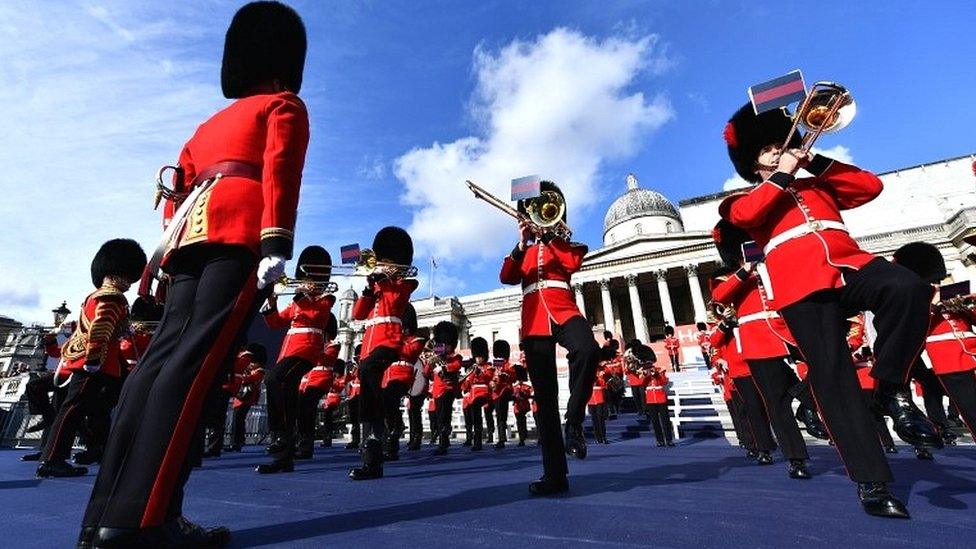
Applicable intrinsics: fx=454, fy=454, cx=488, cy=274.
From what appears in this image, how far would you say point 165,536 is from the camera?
1.97 m

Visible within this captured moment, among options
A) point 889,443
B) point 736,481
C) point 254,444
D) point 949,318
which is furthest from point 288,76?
point 254,444

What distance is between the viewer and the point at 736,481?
4.13 metres

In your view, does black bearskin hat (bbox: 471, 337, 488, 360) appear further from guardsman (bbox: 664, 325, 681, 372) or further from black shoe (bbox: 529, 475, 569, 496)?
guardsman (bbox: 664, 325, 681, 372)

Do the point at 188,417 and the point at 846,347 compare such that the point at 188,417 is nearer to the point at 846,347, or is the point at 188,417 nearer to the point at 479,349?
the point at 846,347

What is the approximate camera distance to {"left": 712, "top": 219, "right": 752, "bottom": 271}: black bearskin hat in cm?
408

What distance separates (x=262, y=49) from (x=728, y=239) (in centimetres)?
415

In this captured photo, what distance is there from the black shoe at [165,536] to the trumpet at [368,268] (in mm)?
3994

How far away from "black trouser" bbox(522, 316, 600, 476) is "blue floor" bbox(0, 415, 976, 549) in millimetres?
477

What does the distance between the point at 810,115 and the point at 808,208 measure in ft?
2.21

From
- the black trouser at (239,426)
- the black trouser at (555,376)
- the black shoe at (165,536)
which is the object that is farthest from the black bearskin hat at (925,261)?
the black trouser at (239,426)

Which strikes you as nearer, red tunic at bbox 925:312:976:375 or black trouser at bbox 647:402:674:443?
red tunic at bbox 925:312:976:375

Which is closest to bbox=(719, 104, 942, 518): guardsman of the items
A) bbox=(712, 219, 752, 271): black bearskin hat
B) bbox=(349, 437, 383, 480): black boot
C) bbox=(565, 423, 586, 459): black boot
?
bbox=(712, 219, 752, 271): black bearskin hat

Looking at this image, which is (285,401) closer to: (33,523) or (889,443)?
(33,523)

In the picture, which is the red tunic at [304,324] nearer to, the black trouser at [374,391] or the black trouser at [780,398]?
the black trouser at [374,391]
